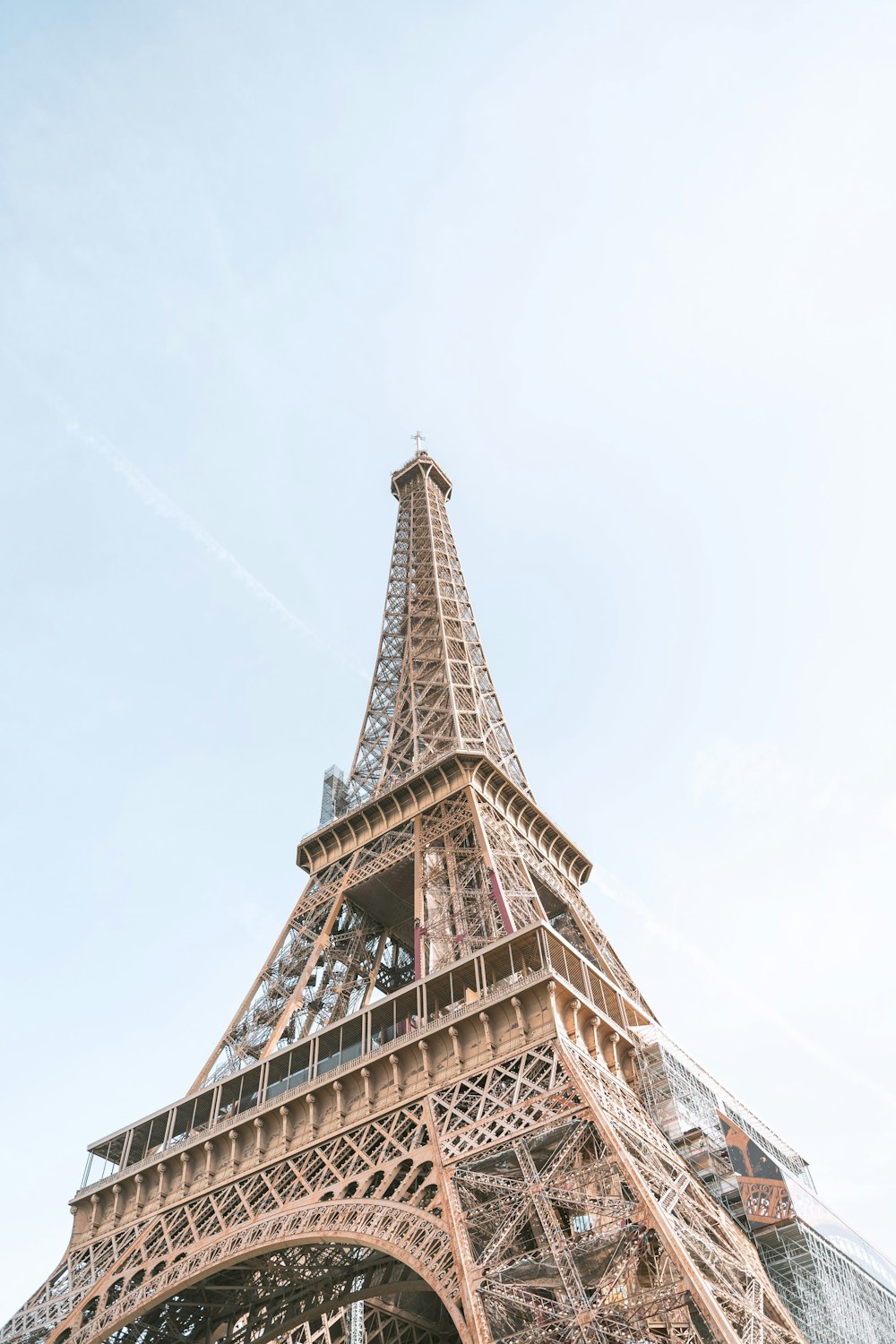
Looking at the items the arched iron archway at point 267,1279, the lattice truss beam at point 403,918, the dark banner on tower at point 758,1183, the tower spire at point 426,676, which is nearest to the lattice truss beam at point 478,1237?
the arched iron archway at point 267,1279

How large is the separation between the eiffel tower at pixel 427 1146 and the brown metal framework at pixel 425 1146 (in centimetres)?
6

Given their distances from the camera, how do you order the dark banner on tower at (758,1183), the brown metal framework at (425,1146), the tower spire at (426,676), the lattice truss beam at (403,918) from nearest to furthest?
1. the brown metal framework at (425,1146)
2. the dark banner on tower at (758,1183)
3. the lattice truss beam at (403,918)
4. the tower spire at (426,676)

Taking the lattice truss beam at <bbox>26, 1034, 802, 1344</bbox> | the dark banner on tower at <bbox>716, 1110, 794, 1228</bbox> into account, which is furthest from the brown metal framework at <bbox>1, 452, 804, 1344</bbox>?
the dark banner on tower at <bbox>716, 1110, 794, 1228</bbox>

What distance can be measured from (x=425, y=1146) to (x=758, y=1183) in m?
8.40

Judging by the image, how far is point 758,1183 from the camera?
22.8m

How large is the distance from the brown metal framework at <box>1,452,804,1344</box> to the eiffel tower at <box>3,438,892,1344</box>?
0.19ft

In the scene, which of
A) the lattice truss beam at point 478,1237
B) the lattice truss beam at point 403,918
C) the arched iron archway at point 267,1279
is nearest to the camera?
the lattice truss beam at point 478,1237

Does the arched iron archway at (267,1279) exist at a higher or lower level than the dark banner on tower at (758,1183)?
higher

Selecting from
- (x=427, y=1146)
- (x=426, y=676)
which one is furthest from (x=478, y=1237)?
(x=426, y=676)

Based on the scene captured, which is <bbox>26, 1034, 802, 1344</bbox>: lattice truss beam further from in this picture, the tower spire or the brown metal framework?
the tower spire

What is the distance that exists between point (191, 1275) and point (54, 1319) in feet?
14.2

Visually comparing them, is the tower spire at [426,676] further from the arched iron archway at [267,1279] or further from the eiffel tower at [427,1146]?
the arched iron archway at [267,1279]

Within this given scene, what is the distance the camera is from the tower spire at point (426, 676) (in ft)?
119

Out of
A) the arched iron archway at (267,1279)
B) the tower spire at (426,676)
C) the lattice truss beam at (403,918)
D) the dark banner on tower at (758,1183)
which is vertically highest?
the tower spire at (426,676)
